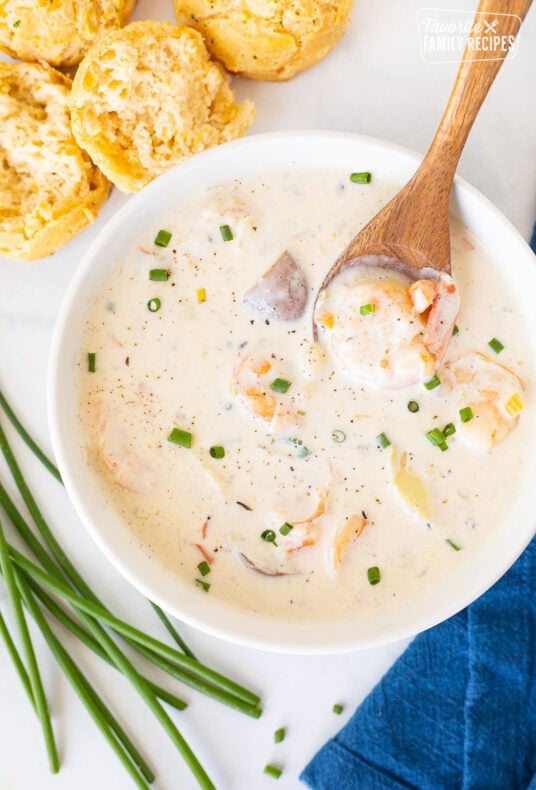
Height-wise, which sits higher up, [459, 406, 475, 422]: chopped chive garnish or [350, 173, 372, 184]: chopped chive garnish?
[350, 173, 372, 184]: chopped chive garnish

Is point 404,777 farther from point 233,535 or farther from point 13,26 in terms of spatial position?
point 13,26

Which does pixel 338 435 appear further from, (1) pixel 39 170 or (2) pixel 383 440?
(1) pixel 39 170

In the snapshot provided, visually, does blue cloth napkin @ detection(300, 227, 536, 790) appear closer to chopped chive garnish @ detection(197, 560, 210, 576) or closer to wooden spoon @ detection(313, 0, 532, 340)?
wooden spoon @ detection(313, 0, 532, 340)

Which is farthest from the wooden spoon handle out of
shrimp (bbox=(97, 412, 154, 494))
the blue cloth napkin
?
shrimp (bbox=(97, 412, 154, 494))

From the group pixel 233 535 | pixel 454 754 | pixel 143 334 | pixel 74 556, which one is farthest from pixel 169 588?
pixel 454 754

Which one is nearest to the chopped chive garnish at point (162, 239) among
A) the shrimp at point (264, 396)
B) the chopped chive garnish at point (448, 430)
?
the shrimp at point (264, 396)
